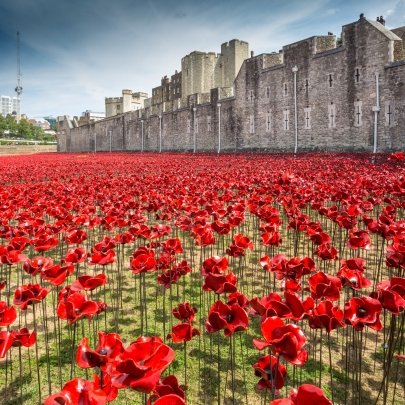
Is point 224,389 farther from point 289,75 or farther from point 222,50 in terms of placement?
point 222,50

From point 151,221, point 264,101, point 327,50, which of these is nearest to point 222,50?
point 264,101

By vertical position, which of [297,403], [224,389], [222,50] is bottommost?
[224,389]

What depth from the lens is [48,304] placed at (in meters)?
4.23

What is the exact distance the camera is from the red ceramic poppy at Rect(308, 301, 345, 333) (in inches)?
65.1

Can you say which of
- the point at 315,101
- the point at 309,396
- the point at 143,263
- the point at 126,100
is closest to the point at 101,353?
the point at 309,396

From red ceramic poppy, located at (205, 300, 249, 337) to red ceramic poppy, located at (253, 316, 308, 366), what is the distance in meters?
0.23

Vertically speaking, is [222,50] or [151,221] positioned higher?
[222,50]

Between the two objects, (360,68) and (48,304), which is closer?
(48,304)

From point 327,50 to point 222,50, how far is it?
1168 inches

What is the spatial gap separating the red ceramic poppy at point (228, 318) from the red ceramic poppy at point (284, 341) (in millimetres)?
227

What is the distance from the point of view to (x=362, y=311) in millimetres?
1686

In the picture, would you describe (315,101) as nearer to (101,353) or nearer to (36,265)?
(36,265)

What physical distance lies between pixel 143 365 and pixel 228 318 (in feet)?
1.95

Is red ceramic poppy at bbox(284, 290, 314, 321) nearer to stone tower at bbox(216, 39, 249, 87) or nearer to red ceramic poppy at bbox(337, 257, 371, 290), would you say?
red ceramic poppy at bbox(337, 257, 371, 290)
